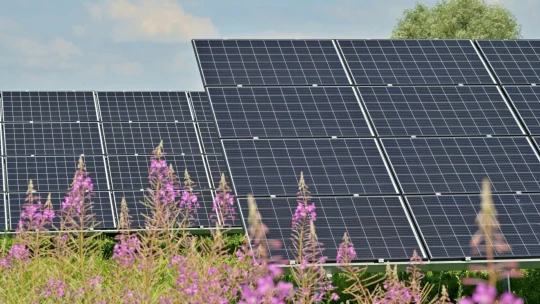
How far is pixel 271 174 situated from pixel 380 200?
1.59 metres

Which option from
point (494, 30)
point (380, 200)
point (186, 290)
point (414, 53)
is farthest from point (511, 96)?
point (494, 30)

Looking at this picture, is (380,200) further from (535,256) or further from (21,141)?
(21,141)

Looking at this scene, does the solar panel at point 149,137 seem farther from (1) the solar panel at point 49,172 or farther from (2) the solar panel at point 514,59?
(2) the solar panel at point 514,59

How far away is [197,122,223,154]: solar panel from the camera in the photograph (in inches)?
934

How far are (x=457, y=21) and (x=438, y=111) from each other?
43.4 m

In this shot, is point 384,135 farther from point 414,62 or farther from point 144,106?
point 144,106

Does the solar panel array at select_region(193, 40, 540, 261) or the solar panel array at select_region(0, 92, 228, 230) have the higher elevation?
the solar panel array at select_region(0, 92, 228, 230)

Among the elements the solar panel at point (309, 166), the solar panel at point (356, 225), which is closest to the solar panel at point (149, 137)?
the solar panel at point (309, 166)

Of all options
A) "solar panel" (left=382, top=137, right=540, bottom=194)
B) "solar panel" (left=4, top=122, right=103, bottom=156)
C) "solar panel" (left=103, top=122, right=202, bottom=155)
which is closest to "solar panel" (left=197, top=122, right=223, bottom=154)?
"solar panel" (left=103, top=122, right=202, bottom=155)

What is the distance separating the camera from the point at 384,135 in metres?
14.3

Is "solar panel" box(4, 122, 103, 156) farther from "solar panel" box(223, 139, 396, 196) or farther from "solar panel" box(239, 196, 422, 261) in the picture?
"solar panel" box(239, 196, 422, 261)

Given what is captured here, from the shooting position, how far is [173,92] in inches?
1051

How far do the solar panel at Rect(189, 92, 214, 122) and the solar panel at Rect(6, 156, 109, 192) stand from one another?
3651 millimetres

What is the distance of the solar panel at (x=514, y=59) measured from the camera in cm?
1647
